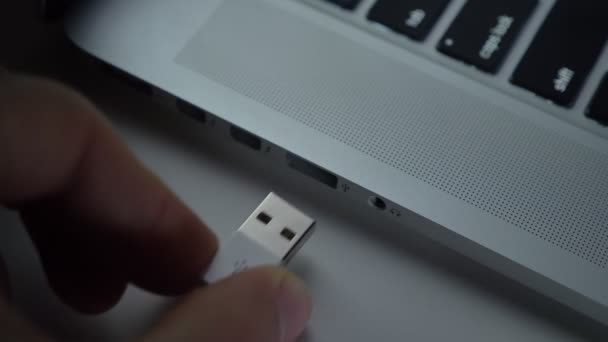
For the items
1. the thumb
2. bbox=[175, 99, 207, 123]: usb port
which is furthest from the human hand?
bbox=[175, 99, 207, 123]: usb port

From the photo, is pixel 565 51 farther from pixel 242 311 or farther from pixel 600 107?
pixel 242 311

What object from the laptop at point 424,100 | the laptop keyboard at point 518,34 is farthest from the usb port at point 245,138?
the laptop keyboard at point 518,34

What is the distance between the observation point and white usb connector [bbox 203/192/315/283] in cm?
37

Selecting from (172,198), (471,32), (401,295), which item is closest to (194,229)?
(172,198)

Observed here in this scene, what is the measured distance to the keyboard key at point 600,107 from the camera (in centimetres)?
43

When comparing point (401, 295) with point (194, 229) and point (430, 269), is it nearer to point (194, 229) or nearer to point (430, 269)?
point (430, 269)

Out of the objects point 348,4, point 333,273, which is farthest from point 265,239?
point 348,4

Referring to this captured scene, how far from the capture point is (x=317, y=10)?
48 centimetres

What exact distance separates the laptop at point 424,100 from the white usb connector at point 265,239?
0.12 ft

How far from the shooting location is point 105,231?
13.0 inches

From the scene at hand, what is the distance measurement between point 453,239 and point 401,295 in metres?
0.05

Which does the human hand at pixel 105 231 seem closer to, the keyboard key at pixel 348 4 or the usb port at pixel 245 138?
the usb port at pixel 245 138

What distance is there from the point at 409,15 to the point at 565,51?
4.4 inches

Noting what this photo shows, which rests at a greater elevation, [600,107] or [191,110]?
[600,107]
